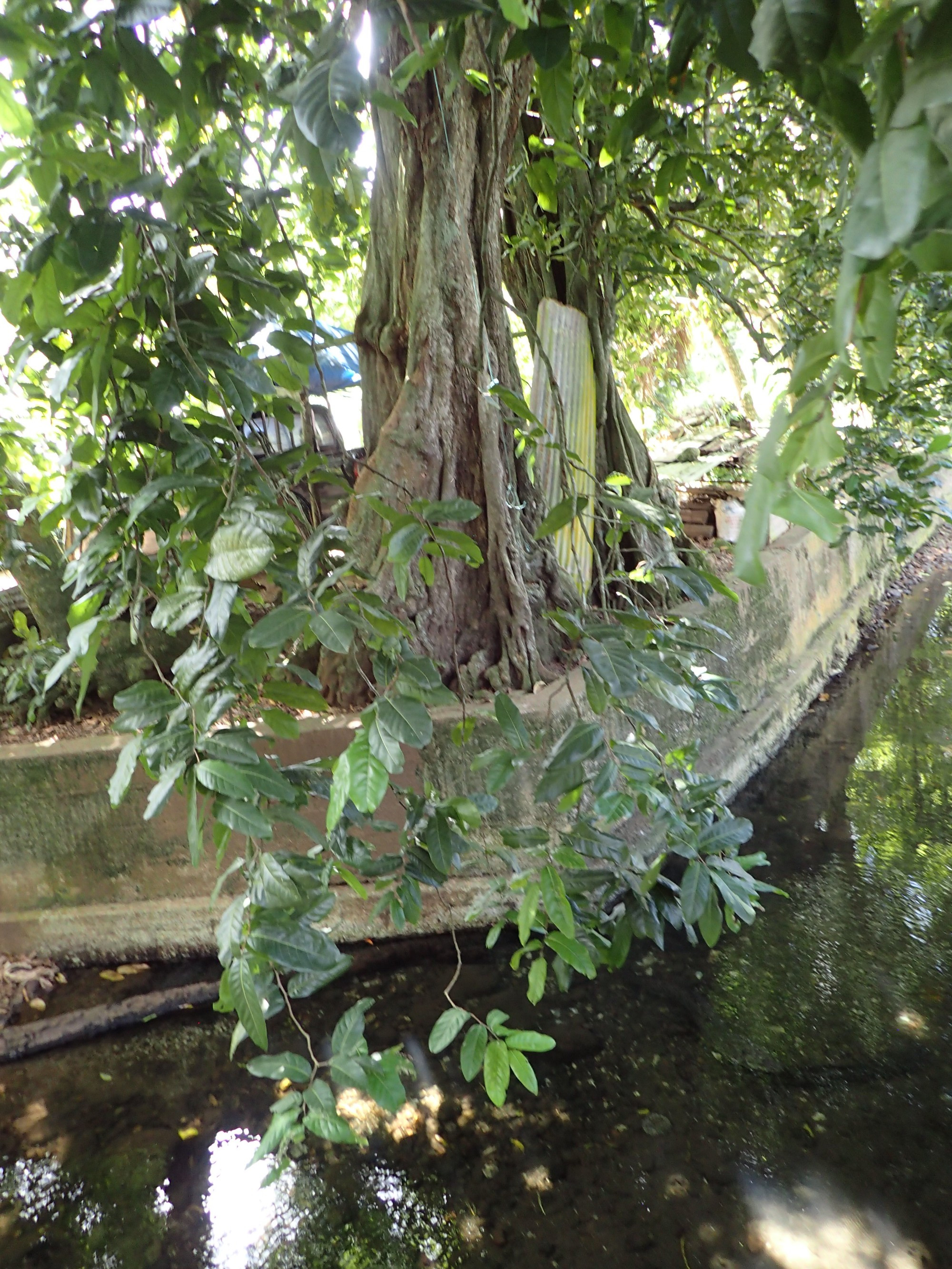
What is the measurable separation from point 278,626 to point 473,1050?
2.72 ft

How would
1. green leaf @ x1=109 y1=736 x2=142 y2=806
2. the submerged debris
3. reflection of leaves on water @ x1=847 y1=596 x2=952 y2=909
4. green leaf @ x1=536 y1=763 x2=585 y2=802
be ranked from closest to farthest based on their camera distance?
green leaf @ x1=109 y1=736 x2=142 y2=806 → green leaf @ x1=536 y1=763 x2=585 y2=802 → the submerged debris → reflection of leaves on water @ x1=847 y1=596 x2=952 y2=909

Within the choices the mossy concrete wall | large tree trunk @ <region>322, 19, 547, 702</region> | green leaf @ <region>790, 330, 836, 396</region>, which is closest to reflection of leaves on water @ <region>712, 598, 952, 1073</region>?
the mossy concrete wall

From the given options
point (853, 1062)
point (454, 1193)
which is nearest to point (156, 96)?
point (454, 1193)

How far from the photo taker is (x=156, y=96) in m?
1.16

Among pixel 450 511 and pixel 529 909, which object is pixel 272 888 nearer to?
pixel 529 909

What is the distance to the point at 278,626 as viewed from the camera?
1.27 meters

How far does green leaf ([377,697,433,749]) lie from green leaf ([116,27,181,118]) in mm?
903

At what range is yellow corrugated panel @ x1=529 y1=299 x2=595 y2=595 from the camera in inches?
167

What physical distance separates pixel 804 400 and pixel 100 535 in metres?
1.23

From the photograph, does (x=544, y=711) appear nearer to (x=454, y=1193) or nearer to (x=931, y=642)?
Answer: (x=454, y=1193)

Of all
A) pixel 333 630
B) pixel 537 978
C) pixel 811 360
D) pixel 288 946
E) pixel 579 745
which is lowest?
pixel 537 978

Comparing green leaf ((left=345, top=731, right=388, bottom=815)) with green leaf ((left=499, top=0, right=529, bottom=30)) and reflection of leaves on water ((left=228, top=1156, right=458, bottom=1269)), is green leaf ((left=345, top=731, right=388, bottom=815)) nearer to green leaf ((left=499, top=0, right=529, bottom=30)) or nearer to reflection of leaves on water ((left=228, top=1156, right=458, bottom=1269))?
green leaf ((left=499, top=0, right=529, bottom=30))

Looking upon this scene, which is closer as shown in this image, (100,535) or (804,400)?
(804,400)

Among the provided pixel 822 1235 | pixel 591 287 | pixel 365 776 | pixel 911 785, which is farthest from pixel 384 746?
pixel 591 287
